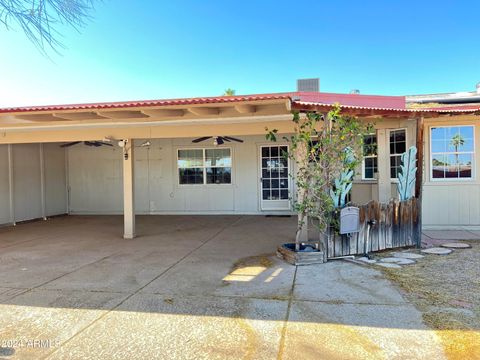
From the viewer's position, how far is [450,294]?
4020 mm

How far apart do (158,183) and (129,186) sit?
449 centimetres

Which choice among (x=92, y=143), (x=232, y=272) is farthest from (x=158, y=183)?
(x=232, y=272)

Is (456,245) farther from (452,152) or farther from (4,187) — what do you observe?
(4,187)

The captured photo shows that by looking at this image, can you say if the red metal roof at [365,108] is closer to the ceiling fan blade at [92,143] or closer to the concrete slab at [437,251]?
the concrete slab at [437,251]

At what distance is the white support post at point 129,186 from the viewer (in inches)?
302

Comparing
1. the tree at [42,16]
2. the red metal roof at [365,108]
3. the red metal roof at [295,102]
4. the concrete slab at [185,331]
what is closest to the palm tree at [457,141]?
the red metal roof at [295,102]

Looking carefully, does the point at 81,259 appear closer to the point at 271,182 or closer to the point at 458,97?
the point at 271,182

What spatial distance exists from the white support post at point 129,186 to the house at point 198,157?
23 mm

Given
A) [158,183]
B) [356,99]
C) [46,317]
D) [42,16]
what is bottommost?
[46,317]

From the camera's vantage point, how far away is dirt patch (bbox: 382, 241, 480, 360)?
2.94 metres

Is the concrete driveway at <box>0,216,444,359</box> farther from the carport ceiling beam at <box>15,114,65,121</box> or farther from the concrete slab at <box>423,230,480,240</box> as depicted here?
the concrete slab at <box>423,230,480,240</box>

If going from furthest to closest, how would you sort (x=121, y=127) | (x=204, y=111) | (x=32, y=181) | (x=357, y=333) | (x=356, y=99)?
1. (x=32, y=181)
2. (x=356, y=99)
3. (x=121, y=127)
4. (x=204, y=111)
5. (x=357, y=333)

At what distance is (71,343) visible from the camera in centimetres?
303

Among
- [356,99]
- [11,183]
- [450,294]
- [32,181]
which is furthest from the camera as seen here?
[32,181]
